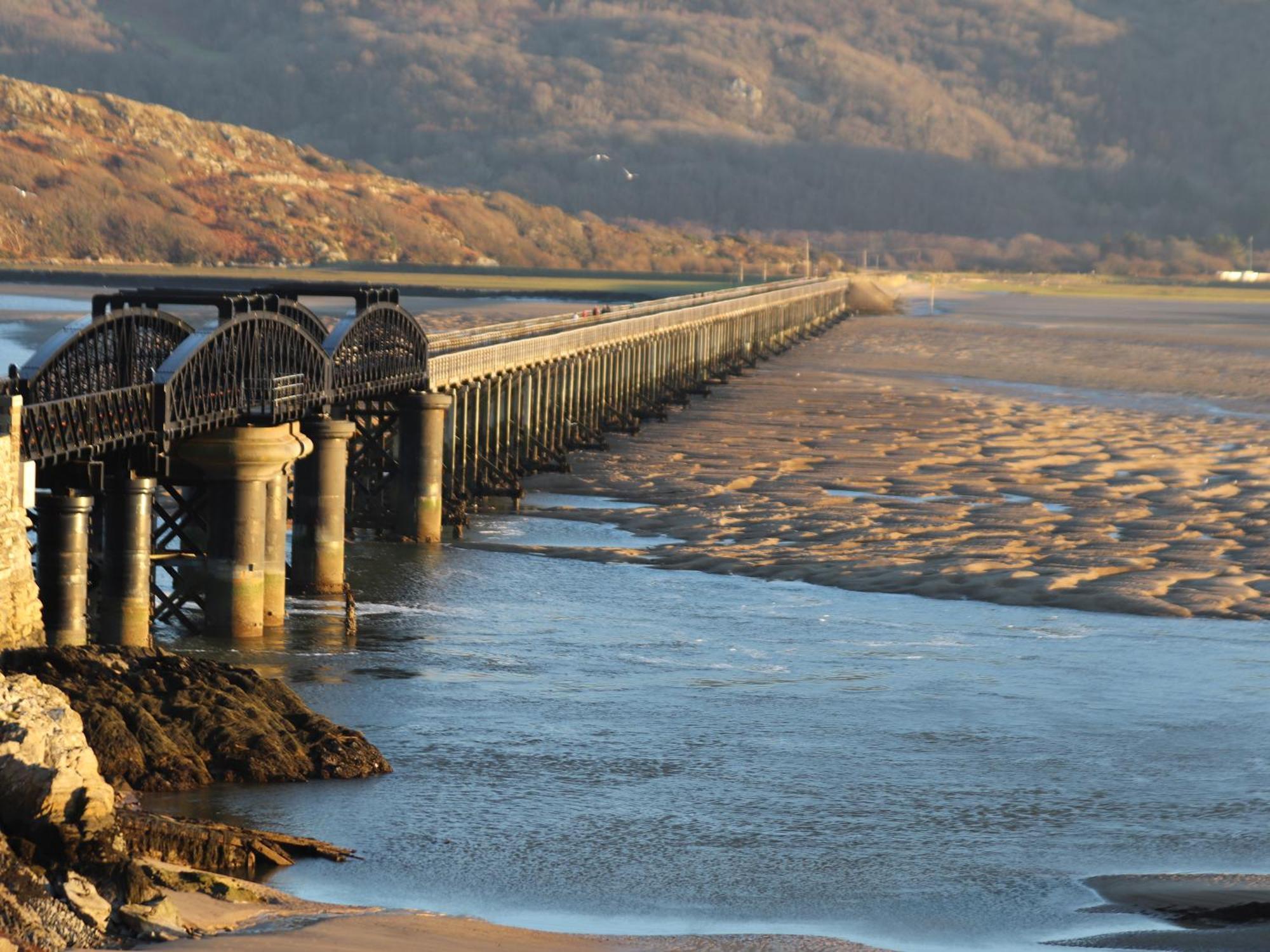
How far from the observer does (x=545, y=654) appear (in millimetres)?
41062

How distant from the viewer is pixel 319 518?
47.9m

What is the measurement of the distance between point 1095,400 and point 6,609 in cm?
8107

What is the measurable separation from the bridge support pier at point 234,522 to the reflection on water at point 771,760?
100 centimetres

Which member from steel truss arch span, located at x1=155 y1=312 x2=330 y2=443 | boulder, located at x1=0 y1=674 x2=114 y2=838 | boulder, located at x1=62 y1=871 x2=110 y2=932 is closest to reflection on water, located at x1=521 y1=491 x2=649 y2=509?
steel truss arch span, located at x1=155 y1=312 x2=330 y2=443

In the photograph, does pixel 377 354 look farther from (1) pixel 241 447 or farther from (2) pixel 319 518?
(1) pixel 241 447

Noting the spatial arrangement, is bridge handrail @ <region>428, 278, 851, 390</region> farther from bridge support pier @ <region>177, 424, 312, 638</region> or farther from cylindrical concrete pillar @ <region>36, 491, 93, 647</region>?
cylindrical concrete pillar @ <region>36, 491, 93, 647</region>

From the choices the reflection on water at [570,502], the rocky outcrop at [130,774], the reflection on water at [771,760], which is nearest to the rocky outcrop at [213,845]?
the rocky outcrop at [130,774]

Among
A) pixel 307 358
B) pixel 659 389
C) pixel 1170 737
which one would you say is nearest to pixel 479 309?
pixel 659 389

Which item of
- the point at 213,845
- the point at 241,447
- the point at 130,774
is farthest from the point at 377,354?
the point at 213,845

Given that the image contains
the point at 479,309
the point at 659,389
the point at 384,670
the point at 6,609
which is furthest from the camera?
the point at 479,309

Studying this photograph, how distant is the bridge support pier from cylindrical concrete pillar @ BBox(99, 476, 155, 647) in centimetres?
377

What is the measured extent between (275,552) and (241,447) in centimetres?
254

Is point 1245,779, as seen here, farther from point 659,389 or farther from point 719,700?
point 659,389

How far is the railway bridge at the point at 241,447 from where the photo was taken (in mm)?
35281
